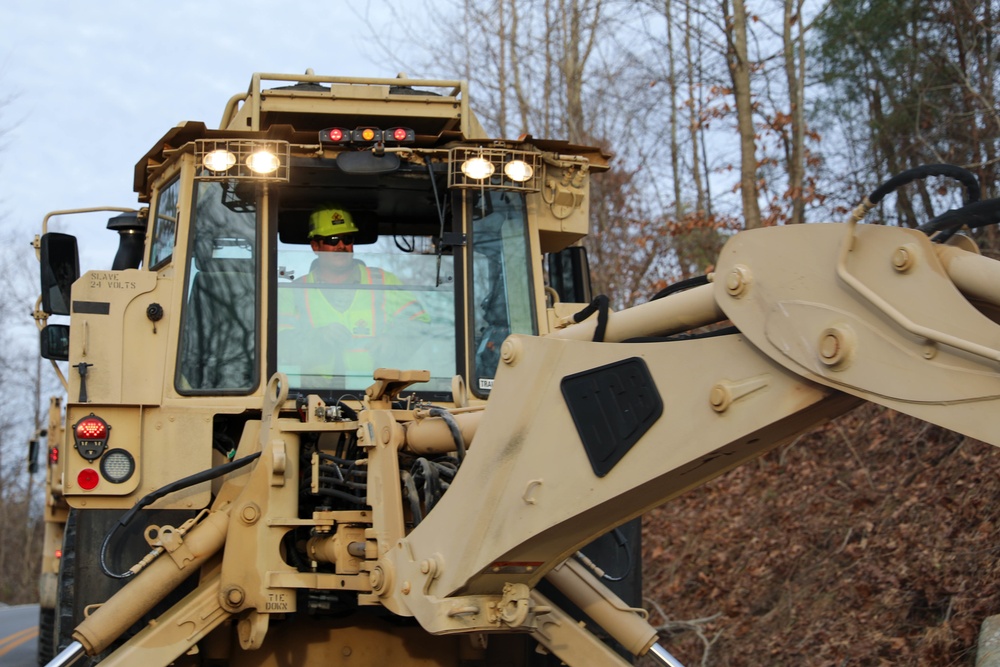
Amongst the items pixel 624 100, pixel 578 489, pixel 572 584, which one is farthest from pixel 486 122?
pixel 578 489

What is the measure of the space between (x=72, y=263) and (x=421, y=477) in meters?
3.05

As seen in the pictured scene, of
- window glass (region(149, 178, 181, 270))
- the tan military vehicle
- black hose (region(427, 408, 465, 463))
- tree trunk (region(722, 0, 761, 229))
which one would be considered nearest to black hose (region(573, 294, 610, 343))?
the tan military vehicle

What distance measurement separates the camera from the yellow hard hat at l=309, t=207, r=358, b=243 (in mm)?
6617

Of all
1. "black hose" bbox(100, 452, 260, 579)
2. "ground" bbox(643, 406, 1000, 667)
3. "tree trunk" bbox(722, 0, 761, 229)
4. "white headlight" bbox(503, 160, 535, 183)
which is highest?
"tree trunk" bbox(722, 0, 761, 229)

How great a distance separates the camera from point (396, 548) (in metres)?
4.78

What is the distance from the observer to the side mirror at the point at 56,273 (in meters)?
6.81

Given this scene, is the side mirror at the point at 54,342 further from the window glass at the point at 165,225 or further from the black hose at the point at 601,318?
the black hose at the point at 601,318

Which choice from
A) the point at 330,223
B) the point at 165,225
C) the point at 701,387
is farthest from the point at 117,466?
the point at 701,387

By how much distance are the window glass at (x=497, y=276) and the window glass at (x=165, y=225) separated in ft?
5.22

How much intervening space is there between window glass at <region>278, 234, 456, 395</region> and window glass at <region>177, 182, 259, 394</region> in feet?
0.60

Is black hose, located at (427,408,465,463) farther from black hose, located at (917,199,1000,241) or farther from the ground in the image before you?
the ground

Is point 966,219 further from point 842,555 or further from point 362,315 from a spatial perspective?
point 842,555

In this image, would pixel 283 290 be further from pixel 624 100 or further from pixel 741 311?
pixel 624 100

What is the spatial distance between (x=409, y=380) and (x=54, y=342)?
2864 millimetres
